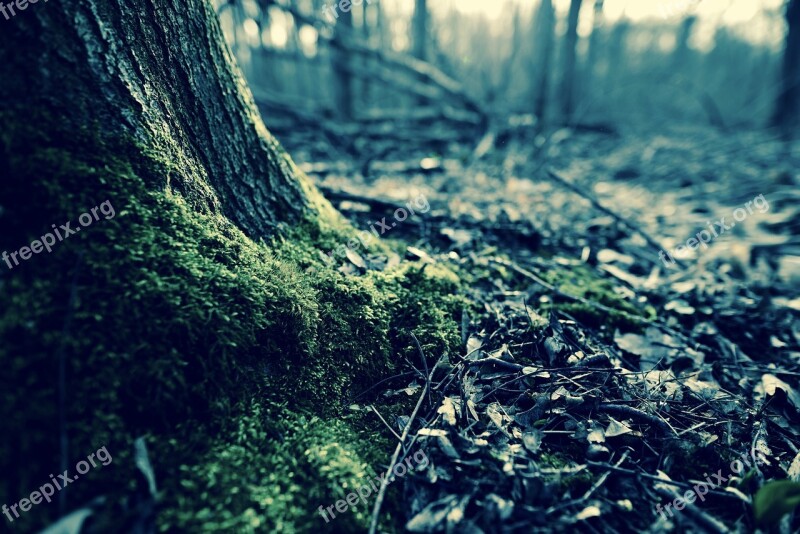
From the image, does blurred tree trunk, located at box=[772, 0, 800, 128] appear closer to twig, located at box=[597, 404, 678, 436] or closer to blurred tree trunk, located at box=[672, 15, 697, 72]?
twig, located at box=[597, 404, 678, 436]

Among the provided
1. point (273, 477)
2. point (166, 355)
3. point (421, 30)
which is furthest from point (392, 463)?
point (421, 30)

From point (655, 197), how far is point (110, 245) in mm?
6614

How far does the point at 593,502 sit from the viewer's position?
4.77ft
